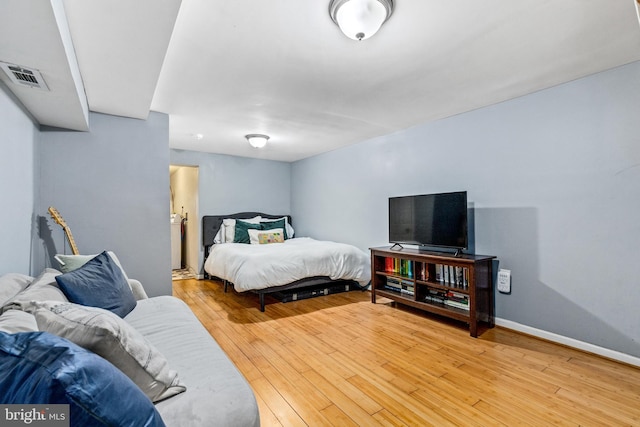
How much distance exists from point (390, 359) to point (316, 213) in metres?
3.55

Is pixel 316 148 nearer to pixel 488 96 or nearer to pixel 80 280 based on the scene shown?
pixel 488 96

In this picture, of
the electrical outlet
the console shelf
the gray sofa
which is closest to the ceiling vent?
the gray sofa

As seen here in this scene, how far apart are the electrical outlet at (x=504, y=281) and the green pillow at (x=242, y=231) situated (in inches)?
149

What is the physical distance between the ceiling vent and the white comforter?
95.5 inches

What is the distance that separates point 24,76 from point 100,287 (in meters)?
1.35

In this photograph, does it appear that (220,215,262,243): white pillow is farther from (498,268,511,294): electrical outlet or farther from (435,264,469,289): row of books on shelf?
(498,268,511,294): electrical outlet

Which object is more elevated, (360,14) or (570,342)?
(360,14)

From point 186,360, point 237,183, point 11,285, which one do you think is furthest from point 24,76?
point 237,183

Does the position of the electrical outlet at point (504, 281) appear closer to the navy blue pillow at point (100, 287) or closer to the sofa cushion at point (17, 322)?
the navy blue pillow at point (100, 287)

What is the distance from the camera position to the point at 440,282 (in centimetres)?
324

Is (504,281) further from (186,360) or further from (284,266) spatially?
(186,360)

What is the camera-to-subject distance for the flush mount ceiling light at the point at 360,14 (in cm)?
155

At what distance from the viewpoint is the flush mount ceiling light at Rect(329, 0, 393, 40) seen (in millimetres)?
1553

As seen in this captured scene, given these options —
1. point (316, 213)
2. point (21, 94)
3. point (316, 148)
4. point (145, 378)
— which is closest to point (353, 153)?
point (316, 148)
